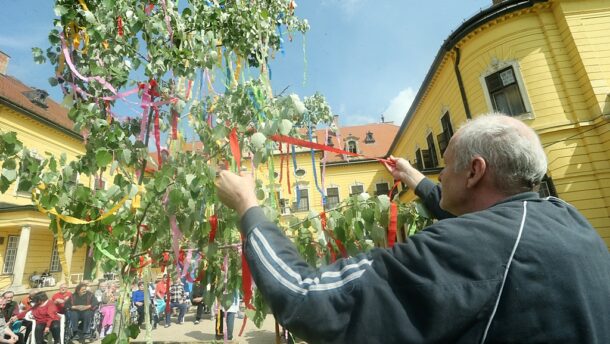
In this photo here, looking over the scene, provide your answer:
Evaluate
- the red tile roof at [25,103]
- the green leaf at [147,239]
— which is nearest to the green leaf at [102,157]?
the green leaf at [147,239]

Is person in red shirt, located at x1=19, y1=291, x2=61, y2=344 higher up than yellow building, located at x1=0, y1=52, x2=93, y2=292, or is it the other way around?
yellow building, located at x1=0, y1=52, x2=93, y2=292

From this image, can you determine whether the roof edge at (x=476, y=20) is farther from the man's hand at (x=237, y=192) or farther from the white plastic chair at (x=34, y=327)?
the white plastic chair at (x=34, y=327)

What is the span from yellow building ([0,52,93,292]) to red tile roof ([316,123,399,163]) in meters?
18.7

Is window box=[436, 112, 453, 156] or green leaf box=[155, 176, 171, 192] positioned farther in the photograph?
window box=[436, 112, 453, 156]

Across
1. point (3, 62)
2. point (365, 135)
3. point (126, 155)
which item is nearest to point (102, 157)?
point (126, 155)

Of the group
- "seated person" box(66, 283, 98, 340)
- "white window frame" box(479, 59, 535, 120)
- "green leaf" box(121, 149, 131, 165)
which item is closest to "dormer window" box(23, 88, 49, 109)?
"seated person" box(66, 283, 98, 340)

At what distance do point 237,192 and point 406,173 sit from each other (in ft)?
5.20

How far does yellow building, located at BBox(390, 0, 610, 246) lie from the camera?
31.7 ft

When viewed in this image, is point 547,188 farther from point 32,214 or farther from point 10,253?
point 10,253

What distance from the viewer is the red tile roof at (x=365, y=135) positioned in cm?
3041

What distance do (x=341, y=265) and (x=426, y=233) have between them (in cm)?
27

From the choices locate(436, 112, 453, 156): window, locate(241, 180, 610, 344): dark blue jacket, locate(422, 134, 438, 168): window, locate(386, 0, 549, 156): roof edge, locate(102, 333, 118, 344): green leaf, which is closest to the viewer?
locate(241, 180, 610, 344): dark blue jacket

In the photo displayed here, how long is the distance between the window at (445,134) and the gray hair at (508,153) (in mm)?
13770

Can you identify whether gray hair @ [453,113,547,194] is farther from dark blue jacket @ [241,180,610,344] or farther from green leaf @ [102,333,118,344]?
green leaf @ [102,333,118,344]
